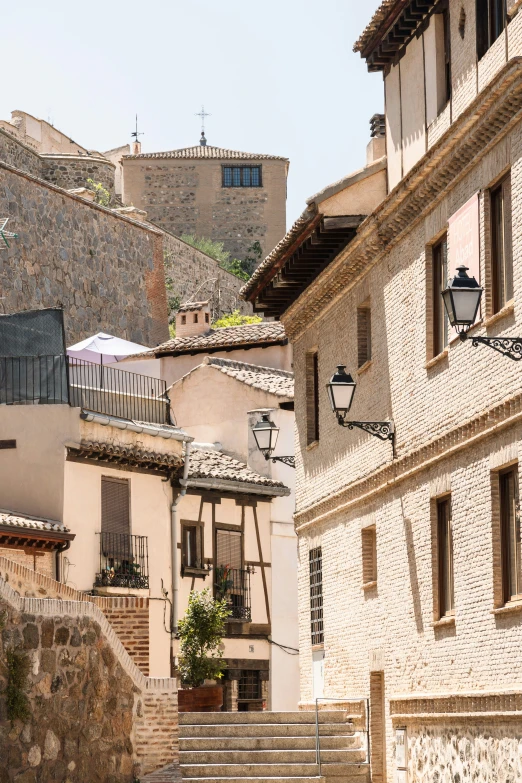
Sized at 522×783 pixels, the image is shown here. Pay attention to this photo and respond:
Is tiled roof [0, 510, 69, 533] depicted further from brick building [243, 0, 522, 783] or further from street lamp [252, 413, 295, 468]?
brick building [243, 0, 522, 783]

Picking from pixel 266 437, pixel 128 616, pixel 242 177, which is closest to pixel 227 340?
pixel 266 437

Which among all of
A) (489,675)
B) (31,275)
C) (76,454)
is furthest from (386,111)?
(31,275)

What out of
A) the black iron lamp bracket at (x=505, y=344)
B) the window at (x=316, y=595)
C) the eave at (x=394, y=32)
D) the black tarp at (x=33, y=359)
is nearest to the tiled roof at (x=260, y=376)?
the black tarp at (x=33, y=359)

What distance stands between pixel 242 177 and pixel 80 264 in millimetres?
33479

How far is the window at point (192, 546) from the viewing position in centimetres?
3178

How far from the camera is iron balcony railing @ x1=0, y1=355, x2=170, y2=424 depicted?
2903 centimetres

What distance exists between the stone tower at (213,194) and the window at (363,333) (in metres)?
58.1

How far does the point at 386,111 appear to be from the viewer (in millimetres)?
19922

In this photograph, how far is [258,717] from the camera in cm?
2125

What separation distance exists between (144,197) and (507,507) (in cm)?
6460

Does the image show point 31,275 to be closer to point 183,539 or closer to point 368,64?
point 183,539

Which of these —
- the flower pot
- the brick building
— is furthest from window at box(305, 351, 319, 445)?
the flower pot

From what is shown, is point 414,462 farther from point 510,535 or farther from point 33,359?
point 33,359

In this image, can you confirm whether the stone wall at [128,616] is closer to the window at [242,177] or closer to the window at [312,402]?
the window at [312,402]
